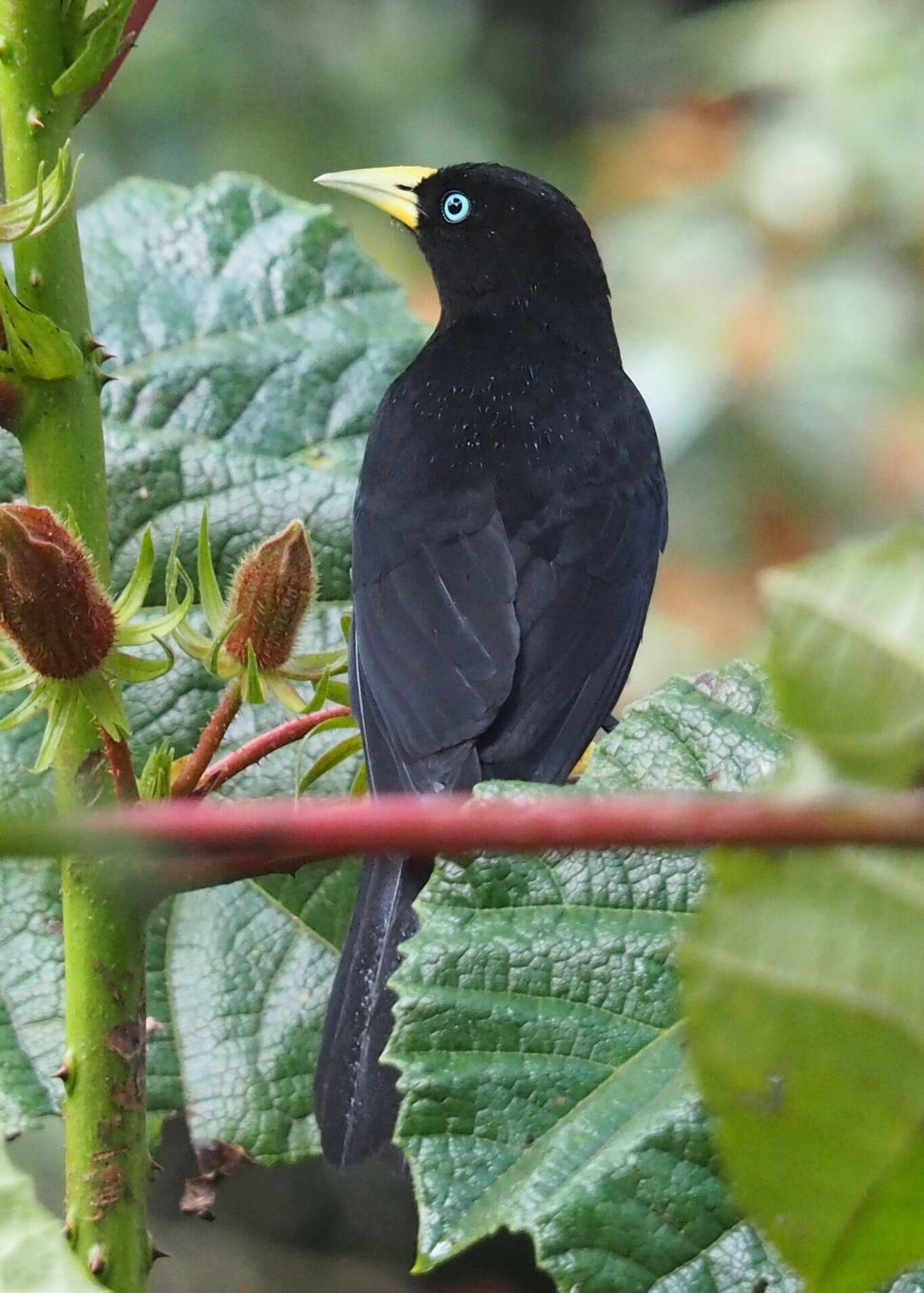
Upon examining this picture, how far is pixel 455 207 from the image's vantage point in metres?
2.82

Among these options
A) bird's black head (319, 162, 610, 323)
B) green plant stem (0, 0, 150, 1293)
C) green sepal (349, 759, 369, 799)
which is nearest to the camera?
green plant stem (0, 0, 150, 1293)

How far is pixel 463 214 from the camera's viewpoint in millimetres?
2814

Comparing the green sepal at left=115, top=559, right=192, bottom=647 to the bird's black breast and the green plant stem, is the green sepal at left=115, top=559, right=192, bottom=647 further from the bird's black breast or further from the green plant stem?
the bird's black breast

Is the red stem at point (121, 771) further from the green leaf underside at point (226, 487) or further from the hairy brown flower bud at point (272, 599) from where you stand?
the green leaf underside at point (226, 487)

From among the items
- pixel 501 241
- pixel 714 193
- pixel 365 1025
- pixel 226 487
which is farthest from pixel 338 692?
pixel 714 193

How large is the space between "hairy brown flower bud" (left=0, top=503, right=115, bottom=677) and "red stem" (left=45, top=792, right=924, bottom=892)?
796mm

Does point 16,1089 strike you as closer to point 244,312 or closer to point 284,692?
point 284,692

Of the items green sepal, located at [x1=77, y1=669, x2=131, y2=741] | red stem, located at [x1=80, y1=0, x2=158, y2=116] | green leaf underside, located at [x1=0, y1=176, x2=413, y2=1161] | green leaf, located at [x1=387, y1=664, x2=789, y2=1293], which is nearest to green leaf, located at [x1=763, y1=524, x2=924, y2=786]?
green leaf, located at [x1=387, y1=664, x2=789, y2=1293]

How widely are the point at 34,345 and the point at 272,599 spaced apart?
286 millimetres

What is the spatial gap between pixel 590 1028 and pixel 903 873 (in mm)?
826

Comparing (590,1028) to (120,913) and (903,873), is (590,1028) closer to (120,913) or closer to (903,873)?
(120,913)

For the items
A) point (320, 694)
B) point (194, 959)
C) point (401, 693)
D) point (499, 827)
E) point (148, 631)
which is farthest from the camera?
point (401, 693)

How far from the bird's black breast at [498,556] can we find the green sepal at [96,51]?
803mm

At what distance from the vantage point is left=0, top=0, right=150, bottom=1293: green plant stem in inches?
42.8
